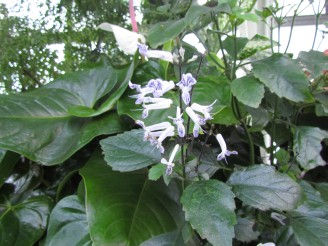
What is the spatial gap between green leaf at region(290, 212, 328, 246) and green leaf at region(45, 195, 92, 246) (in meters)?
0.30

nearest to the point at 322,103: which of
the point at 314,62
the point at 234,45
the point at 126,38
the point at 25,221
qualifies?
the point at 314,62

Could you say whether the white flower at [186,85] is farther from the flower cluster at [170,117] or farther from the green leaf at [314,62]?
the green leaf at [314,62]

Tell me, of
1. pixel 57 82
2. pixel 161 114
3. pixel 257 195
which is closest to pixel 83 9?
pixel 57 82

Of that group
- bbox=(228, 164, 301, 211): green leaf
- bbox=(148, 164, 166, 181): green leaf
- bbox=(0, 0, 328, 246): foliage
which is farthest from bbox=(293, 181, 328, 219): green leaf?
bbox=(148, 164, 166, 181): green leaf

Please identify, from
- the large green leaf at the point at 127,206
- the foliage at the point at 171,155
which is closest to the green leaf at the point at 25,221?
the foliage at the point at 171,155

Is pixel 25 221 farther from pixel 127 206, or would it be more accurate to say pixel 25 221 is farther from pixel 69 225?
pixel 127 206

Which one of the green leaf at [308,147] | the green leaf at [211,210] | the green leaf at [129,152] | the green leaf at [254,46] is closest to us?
the green leaf at [211,210]

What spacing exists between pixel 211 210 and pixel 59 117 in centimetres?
45

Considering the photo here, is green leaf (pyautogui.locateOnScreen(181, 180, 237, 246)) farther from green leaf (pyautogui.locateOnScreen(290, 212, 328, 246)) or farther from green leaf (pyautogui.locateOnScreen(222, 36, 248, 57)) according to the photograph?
green leaf (pyautogui.locateOnScreen(222, 36, 248, 57))

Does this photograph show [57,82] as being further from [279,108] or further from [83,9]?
[279,108]

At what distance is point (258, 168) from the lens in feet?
1.37

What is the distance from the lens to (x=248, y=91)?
20.6 inches

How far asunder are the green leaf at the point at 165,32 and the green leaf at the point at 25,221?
14.4 inches

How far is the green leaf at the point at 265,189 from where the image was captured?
374mm
